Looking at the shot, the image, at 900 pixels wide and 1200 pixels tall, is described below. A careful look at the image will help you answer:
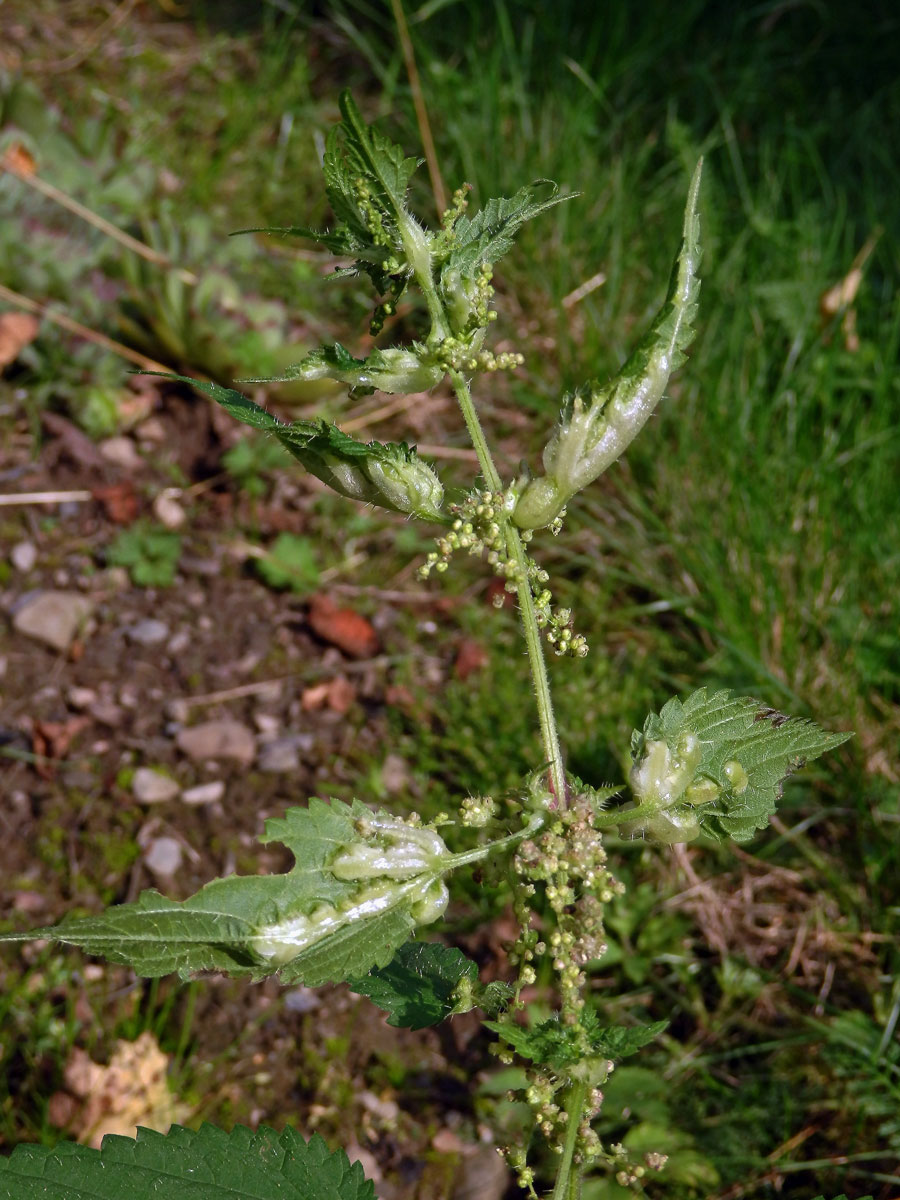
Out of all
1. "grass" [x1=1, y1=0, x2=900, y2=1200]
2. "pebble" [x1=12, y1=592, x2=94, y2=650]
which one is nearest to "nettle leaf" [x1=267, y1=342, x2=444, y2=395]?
"grass" [x1=1, y1=0, x2=900, y2=1200]

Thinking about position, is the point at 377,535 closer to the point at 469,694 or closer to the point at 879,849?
the point at 469,694

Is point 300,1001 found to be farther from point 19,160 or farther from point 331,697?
point 19,160

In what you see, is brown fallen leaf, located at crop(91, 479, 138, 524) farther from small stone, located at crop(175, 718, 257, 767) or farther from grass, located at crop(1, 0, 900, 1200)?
grass, located at crop(1, 0, 900, 1200)

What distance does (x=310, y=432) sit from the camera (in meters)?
1.13

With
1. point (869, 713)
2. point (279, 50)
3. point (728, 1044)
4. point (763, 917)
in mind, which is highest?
point (279, 50)

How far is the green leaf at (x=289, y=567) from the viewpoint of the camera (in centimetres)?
294

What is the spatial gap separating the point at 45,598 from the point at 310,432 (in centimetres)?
196

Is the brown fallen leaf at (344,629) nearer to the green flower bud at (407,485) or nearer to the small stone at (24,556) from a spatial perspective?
the small stone at (24,556)

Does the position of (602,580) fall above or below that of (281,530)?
below

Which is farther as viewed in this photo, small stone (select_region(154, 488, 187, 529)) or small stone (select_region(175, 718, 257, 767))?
small stone (select_region(154, 488, 187, 529))

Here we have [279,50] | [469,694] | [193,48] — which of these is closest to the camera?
[469,694]

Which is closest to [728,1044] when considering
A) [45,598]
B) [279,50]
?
[45,598]

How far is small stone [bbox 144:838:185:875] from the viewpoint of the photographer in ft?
8.09

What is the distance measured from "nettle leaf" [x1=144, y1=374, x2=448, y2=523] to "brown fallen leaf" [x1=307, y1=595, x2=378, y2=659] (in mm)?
1660
